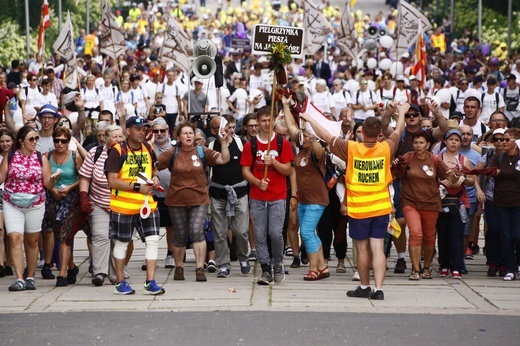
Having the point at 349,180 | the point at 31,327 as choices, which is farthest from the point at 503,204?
the point at 31,327

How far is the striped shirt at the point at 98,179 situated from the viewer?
13.2 metres

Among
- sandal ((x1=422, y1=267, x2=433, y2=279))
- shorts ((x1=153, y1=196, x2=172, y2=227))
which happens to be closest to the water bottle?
sandal ((x1=422, y1=267, x2=433, y2=279))

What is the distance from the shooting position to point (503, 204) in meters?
14.0

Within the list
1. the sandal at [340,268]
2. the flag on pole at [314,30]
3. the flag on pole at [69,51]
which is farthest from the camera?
the flag on pole at [314,30]

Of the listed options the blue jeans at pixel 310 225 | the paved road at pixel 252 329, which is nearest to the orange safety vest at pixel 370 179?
the blue jeans at pixel 310 225

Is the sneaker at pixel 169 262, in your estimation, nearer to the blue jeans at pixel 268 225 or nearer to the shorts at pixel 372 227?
the blue jeans at pixel 268 225

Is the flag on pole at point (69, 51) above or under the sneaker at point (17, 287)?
above

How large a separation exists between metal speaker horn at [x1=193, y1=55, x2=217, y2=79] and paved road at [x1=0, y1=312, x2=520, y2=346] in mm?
8076

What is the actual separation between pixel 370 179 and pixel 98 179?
291 cm

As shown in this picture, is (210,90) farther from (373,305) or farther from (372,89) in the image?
(373,305)

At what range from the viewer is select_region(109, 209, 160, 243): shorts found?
12453mm

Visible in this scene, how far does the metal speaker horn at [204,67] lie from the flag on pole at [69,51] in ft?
19.5

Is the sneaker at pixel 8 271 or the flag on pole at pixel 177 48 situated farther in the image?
the flag on pole at pixel 177 48

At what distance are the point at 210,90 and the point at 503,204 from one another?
1145 cm
